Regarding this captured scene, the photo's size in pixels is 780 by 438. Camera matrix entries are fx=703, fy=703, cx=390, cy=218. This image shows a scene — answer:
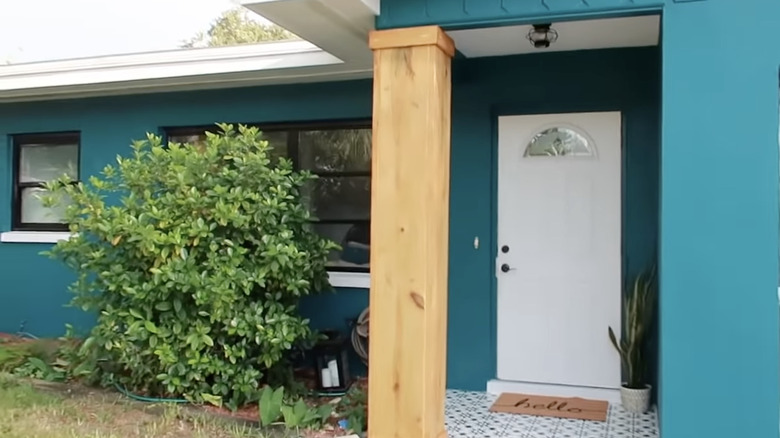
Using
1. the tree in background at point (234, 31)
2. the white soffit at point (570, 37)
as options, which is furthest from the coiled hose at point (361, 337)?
the tree in background at point (234, 31)

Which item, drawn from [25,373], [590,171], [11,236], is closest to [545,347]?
[590,171]

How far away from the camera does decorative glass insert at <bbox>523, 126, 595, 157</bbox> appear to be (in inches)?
210

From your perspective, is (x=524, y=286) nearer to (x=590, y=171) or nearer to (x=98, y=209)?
(x=590, y=171)

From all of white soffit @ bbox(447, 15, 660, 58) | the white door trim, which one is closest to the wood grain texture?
white soffit @ bbox(447, 15, 660, 58)

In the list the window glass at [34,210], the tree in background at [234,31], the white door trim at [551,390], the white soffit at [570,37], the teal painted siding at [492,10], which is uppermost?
the tree in background at [234,31]

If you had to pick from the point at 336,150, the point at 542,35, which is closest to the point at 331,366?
the point at 336,150

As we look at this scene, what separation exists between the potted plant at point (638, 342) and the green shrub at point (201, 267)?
230cm

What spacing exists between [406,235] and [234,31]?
26.3m

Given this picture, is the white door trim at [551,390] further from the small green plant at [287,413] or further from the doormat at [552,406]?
the small green plant at [287,413]

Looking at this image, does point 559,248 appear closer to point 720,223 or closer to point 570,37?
point 570,37

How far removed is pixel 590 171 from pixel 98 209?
145 inches

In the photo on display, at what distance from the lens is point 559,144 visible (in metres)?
5.40

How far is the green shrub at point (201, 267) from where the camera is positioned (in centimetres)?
486

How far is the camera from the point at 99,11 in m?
28.8
